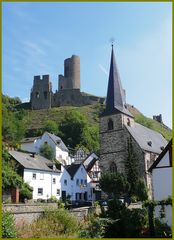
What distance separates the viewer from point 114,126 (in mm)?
54062

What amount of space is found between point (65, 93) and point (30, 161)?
264 feet

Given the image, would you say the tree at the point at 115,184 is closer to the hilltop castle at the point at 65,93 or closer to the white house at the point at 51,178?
the white house at the point at 51,178

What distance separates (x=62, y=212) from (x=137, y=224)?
3.99m

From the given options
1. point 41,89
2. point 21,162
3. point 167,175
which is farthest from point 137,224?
point 41,89

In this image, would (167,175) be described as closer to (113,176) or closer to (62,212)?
(62,212)

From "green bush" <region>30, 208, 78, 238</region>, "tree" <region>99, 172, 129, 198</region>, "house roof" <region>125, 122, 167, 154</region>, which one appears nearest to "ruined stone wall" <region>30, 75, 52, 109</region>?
"house roof" <region>125, 122, 167, 154</region>

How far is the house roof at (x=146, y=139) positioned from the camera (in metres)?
52.4

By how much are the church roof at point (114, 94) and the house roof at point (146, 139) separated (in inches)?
122

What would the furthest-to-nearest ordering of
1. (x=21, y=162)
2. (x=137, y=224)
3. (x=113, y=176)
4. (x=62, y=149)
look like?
(x=62, y=149)
(x=113, y=176)
(x=21, y=162)
(x=137, y=224)

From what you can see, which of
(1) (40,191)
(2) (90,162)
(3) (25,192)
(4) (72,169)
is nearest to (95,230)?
(3) (25,192)

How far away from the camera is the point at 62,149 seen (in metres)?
75.9

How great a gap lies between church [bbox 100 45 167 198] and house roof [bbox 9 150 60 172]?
865 cm

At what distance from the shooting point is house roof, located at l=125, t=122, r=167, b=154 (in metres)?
52.4

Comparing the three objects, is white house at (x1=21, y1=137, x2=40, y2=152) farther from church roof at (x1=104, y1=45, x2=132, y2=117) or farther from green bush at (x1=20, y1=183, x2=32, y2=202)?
green bush at (x1=20, y1=183, x2=32, y2=202)
